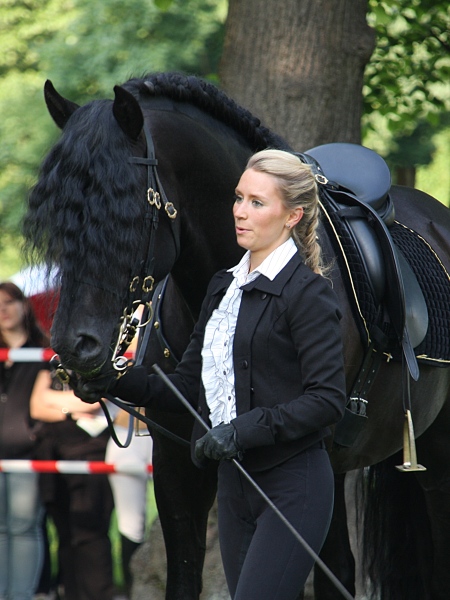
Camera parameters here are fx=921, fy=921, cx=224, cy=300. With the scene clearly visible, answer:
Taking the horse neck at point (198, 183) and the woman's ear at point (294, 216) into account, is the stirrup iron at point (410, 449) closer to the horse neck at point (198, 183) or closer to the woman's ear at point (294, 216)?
the horse neck at point (198, 183)

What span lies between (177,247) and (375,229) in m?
0.85

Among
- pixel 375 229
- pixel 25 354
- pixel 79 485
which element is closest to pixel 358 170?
pixel 375 229

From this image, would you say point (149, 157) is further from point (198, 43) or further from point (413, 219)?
point (198, 43)

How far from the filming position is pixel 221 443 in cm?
236

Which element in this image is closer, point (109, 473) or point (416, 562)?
point (416, 562)

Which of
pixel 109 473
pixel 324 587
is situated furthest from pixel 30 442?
pixel 324 587

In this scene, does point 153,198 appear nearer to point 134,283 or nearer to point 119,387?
point 134,283

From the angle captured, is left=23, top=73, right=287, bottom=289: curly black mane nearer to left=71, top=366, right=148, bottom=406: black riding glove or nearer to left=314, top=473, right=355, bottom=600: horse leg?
left=71, top=366, right=148, bottom=406: black riding glove

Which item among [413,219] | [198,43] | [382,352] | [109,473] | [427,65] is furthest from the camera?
[198,43]

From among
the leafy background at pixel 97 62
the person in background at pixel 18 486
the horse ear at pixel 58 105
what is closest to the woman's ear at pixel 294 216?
the horse ear at pixel 58 105

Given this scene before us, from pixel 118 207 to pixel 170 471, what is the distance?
1250 mm

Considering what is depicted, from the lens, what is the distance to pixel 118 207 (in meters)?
2.47

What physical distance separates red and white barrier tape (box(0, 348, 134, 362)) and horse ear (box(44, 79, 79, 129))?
247 cm

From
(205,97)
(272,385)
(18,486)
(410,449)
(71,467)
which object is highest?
(205,97)
